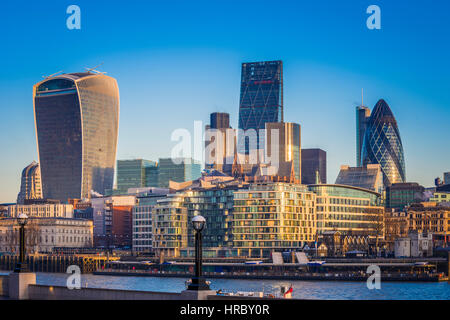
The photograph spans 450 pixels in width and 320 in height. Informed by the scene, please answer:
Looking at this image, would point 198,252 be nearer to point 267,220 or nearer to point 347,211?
point 267,220

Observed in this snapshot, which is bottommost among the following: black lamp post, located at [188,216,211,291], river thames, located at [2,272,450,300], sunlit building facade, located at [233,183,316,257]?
river thames, located at [2,272,450,300]

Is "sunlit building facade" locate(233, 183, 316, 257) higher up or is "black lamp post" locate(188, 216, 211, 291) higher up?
"black lamp post" locate(188, 216, 211, 291)

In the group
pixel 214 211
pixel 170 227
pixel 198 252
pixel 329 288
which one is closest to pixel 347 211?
pixel 214 211

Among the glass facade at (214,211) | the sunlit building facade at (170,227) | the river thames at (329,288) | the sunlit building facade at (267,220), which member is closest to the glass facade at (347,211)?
the sunlit building facade at (267,220)

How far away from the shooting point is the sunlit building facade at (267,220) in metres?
156

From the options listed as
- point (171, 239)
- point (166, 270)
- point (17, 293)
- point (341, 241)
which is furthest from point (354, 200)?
point (17, 293)

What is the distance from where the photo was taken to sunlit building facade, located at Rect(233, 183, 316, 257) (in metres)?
156

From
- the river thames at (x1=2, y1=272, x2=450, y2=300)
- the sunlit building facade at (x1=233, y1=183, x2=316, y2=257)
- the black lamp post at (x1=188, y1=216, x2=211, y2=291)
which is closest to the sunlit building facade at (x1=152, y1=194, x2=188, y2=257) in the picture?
the sunlit building facade at (x1=233, y1=183, x2=316, y2=257)

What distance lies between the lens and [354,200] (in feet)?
618

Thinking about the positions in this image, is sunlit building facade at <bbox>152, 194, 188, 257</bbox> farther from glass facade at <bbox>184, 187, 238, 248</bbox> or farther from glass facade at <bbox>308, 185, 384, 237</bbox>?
glass facade at <bbox>308, 185, 384, 237</bbox>

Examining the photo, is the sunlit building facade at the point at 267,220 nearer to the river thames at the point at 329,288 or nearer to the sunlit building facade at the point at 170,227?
the sunlit building facade at the point at 170,227
